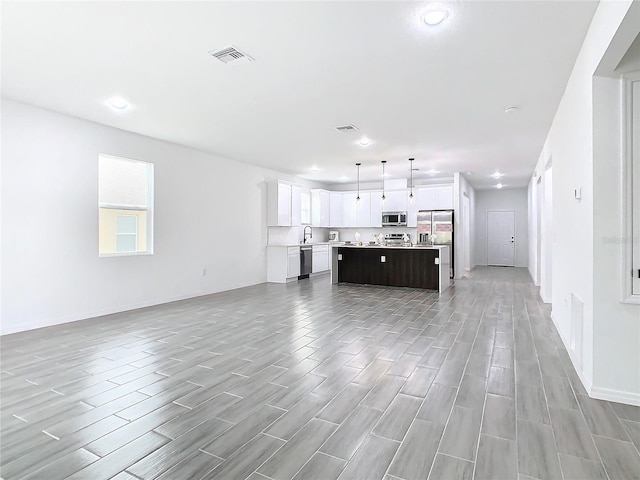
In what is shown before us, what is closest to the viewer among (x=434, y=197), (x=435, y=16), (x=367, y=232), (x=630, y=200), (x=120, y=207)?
(x=630, y=200)

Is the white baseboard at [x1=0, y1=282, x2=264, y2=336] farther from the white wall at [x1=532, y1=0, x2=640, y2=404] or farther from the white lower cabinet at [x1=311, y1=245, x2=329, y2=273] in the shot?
the white wall at [x1=532, y1=0, x2=640, y2=404]

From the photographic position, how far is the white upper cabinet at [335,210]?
11398 mm

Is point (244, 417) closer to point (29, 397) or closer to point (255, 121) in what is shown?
point (29, 397)

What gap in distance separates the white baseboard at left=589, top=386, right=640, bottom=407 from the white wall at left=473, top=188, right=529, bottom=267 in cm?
1118

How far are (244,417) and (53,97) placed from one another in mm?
4380

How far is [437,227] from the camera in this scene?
378 inches

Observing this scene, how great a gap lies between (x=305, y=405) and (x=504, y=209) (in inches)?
506

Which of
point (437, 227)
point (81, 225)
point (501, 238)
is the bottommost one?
point (501, 238)

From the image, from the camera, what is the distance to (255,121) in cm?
520

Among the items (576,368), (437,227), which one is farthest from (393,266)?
(576,368)

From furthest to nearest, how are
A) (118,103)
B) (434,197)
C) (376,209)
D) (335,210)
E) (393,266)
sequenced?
(335,210)
(376,209)
(434,197)
(393,266)
(118,103)

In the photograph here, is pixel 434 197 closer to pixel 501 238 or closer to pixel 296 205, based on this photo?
pixel 296 205

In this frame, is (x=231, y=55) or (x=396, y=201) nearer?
(x=231, y=55)

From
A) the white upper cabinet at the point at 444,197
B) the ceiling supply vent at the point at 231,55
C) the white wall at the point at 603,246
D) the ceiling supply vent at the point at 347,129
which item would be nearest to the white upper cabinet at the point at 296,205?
the white upper cabinet at the point at 444,197
